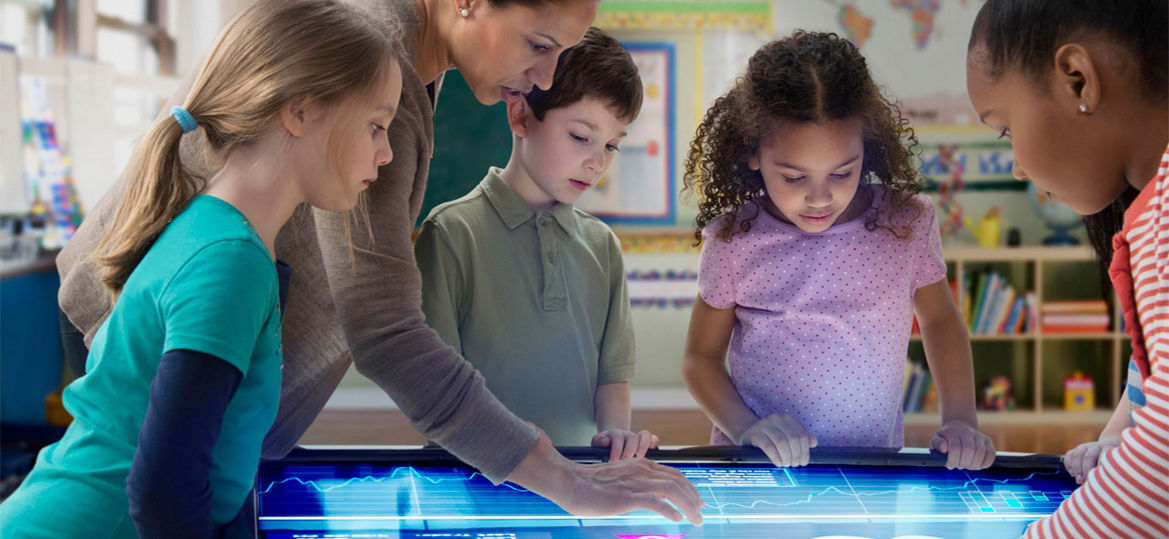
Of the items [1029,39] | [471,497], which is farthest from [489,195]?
[1029,39]

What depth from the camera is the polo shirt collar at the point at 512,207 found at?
4.93 ft

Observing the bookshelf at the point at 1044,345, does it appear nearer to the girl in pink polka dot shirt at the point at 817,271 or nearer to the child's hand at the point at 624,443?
the girl in pink polka dot shirt at the point at 817,271

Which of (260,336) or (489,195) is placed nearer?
(260,336)

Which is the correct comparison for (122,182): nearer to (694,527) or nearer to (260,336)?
(260,336)

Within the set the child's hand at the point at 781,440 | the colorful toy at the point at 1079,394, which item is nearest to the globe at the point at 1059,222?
the colorful toy at the point at 1079,394

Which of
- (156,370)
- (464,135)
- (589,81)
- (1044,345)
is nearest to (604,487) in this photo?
(156,370)

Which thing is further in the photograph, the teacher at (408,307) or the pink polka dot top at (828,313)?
the pink polka dot top at (828,313)

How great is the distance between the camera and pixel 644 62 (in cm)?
470

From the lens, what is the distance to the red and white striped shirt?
697 mm

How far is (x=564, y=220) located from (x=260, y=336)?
696 millimetres

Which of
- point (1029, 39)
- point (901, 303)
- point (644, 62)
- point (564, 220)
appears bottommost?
point (901, 303)

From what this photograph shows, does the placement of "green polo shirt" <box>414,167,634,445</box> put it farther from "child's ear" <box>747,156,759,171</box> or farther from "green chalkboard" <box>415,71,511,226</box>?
"green chalkboard" <box>415,71,511,226</box>

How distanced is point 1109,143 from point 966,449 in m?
0.46

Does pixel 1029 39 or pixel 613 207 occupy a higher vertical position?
pixel 1029 39
